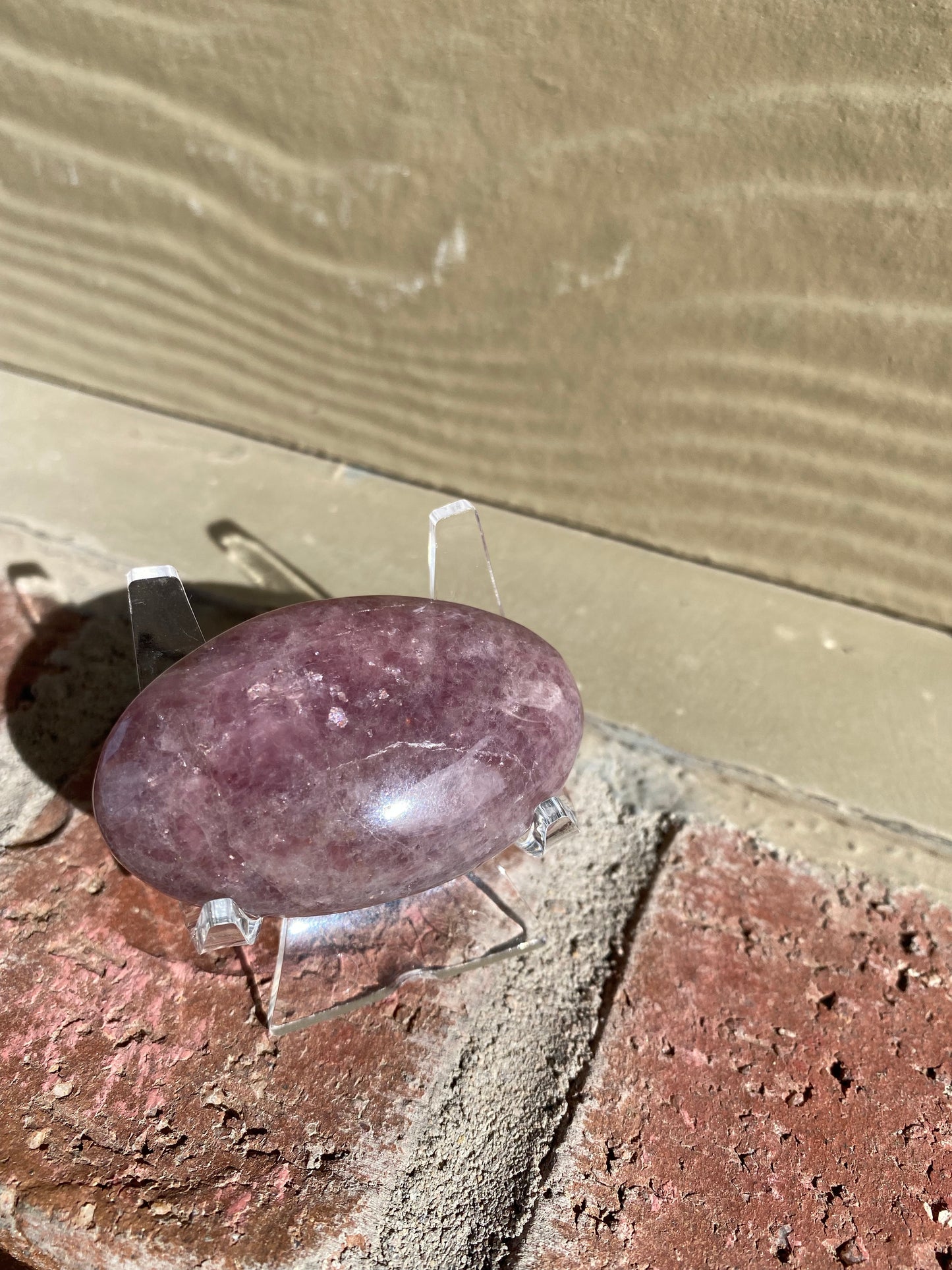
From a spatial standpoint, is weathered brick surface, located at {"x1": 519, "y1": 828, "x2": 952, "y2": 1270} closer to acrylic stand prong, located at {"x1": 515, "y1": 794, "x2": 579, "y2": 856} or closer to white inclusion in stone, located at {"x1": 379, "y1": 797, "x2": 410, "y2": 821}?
acrylic stand prong, located at {"x1": 515, "y1": 794, "x2": 579, "y2": 856}

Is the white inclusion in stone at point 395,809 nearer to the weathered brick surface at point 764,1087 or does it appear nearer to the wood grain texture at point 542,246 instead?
the weathered brick surface at point 764,1087

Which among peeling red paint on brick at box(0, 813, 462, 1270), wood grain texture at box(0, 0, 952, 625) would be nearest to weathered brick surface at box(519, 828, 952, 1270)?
peeling red paint on brick at box(0, 813, 462, 1270)

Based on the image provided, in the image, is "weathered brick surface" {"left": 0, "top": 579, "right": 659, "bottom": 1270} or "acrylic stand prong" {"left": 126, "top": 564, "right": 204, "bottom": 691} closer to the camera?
"weathered brick surface" {"left": 0, "top": 579, "right": 659, "bottom": 1270}

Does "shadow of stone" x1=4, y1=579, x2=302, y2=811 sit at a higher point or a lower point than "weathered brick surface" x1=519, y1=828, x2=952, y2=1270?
higher

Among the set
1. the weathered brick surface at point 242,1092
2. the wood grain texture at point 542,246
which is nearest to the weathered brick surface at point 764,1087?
the weathered brick surface at point 242,1092

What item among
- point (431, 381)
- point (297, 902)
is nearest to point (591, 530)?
point (431, 381)
